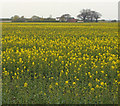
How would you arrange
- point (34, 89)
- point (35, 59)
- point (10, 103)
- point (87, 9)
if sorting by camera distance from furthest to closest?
point (87, 9)
point (35, 59)
point (34, 89)
point (10, 103)

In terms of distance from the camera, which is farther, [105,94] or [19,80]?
[19,80]

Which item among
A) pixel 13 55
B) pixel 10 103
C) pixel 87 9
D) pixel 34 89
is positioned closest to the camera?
pixel 10 103

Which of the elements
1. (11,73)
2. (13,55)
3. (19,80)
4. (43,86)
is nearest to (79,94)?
(43,86)

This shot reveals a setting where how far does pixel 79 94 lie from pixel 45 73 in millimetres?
2540

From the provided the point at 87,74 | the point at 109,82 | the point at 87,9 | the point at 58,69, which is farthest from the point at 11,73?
the point at 87,9

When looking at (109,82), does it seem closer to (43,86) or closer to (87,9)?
(43,86)

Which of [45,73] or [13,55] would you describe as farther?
[13,55]

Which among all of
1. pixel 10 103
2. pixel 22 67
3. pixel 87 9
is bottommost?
pixel 10 103

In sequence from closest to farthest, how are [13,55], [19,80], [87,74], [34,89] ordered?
[34,89] → [19,80] → [87,74] → [13,55]

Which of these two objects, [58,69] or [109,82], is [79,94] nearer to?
[109,82]

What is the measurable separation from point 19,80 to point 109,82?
334 centimetres

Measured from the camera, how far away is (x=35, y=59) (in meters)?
8.84

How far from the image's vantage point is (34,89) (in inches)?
243

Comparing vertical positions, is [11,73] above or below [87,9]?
below
